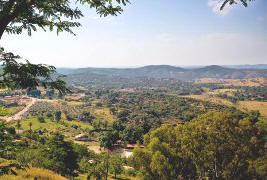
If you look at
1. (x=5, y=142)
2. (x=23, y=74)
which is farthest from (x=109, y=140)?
(x=23, y=74)

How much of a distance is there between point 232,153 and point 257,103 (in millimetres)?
194697

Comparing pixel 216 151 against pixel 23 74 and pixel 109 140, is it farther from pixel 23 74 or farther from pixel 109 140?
pixel 109 140

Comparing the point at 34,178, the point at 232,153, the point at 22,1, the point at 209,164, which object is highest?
the point at 22,1

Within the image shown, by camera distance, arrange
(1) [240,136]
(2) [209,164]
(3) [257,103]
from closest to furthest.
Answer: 1. (1) [240,136]
2. (2) [209,164]
3. (3) [257,103]

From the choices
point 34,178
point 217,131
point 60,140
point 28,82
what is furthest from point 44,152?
point 28,82

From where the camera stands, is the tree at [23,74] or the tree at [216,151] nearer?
the tree at [23,74]

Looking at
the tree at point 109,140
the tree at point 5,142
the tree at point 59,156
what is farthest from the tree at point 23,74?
the tree at point 109,140

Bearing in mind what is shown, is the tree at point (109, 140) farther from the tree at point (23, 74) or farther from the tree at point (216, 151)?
the tree at point (23, 74)

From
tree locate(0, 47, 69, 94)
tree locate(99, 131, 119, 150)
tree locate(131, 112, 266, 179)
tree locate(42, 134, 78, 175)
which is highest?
tree locate(0, 47, 69, 94)

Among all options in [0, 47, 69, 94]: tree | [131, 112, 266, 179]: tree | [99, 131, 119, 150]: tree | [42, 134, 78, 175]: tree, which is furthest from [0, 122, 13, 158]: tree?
[99, 131, 119, 150]: tree

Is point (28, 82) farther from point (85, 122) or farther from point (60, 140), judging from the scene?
point (85, 122)

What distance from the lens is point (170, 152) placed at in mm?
25953

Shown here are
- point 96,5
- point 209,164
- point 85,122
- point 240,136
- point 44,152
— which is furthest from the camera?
point 85,122

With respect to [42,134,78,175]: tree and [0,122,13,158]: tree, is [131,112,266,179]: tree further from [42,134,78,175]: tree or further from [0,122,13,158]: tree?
[0,122,13,158]: tree
